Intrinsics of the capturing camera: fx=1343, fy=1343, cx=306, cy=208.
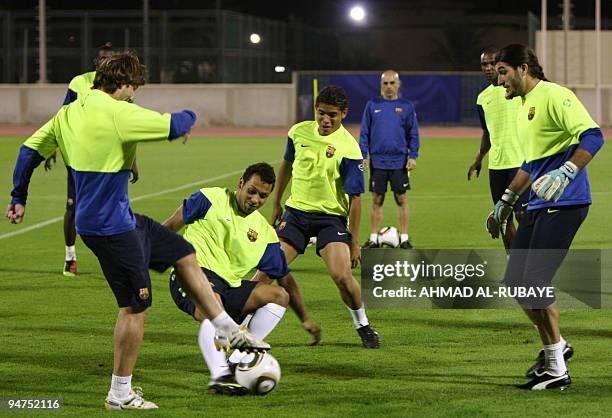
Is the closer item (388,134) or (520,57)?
(520,57)

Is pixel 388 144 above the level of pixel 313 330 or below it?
above

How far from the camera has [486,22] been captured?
3113 inches

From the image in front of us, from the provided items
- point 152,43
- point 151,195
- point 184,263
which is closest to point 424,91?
point 152,43

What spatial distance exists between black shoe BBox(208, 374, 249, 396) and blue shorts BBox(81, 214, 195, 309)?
79 centimetres

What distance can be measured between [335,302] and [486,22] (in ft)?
225

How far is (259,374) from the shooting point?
8.15m

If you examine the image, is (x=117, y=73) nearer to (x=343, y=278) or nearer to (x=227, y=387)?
(x=227, y=387)

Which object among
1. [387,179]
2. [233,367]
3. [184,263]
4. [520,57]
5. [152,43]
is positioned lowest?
[233,367]

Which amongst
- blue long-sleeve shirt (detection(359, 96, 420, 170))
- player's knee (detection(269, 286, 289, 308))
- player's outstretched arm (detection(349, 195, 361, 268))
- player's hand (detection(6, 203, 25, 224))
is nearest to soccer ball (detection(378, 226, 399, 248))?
blue long-sleeve shirt (detection(359, 96, 420, 170))

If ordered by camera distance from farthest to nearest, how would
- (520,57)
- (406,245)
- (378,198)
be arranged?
(378,198)
(406,245)
(520,57)

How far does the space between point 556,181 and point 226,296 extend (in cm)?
230

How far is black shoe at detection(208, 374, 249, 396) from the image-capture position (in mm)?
8234

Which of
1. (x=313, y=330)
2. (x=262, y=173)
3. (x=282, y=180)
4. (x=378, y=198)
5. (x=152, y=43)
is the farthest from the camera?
(x=152, y=43)

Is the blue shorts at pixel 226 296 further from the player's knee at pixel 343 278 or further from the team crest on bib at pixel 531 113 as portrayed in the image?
the team crest on bib at pixel 531 113
